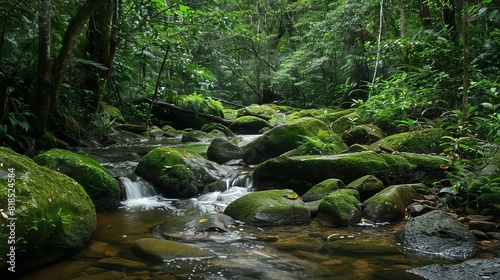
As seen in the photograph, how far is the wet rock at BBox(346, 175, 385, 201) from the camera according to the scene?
18.0 ft

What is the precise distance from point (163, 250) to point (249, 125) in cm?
1061

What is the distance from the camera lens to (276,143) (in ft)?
26.7

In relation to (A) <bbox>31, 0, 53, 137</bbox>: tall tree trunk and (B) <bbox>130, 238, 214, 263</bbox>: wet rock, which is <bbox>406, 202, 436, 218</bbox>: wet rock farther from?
(A) <bbox>31, 0, 53, 137</bbox>: tall tree trunk

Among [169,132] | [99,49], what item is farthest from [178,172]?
[169,132]

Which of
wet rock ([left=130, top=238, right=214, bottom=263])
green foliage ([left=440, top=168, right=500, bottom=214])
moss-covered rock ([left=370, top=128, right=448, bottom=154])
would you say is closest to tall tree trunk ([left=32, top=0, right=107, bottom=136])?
wet rock ([left=130, top=238, right=214, bottom=263])

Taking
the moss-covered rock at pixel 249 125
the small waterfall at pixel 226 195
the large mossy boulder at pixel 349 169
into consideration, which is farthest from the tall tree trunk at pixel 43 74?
the moss-covered rock at pixel 249 125

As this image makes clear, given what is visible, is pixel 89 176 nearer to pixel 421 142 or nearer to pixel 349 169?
pixel 349 169

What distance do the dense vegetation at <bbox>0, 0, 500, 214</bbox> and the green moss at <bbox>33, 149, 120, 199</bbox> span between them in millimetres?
1578

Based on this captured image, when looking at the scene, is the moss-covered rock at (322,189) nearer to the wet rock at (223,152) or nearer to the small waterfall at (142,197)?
the small waterfall at (142,197)

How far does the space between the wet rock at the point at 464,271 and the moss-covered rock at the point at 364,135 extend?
5477 mm

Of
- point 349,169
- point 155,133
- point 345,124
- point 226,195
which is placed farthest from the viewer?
point 155,133

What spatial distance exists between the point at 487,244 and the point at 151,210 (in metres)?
4.34

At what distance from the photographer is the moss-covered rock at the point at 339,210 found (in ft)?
15.4

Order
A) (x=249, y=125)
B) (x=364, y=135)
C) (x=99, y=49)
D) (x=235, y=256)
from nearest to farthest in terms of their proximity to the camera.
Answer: (x=235, y=256), (x=364, y=135), (x=99, y=49), (x=249, y=125)
